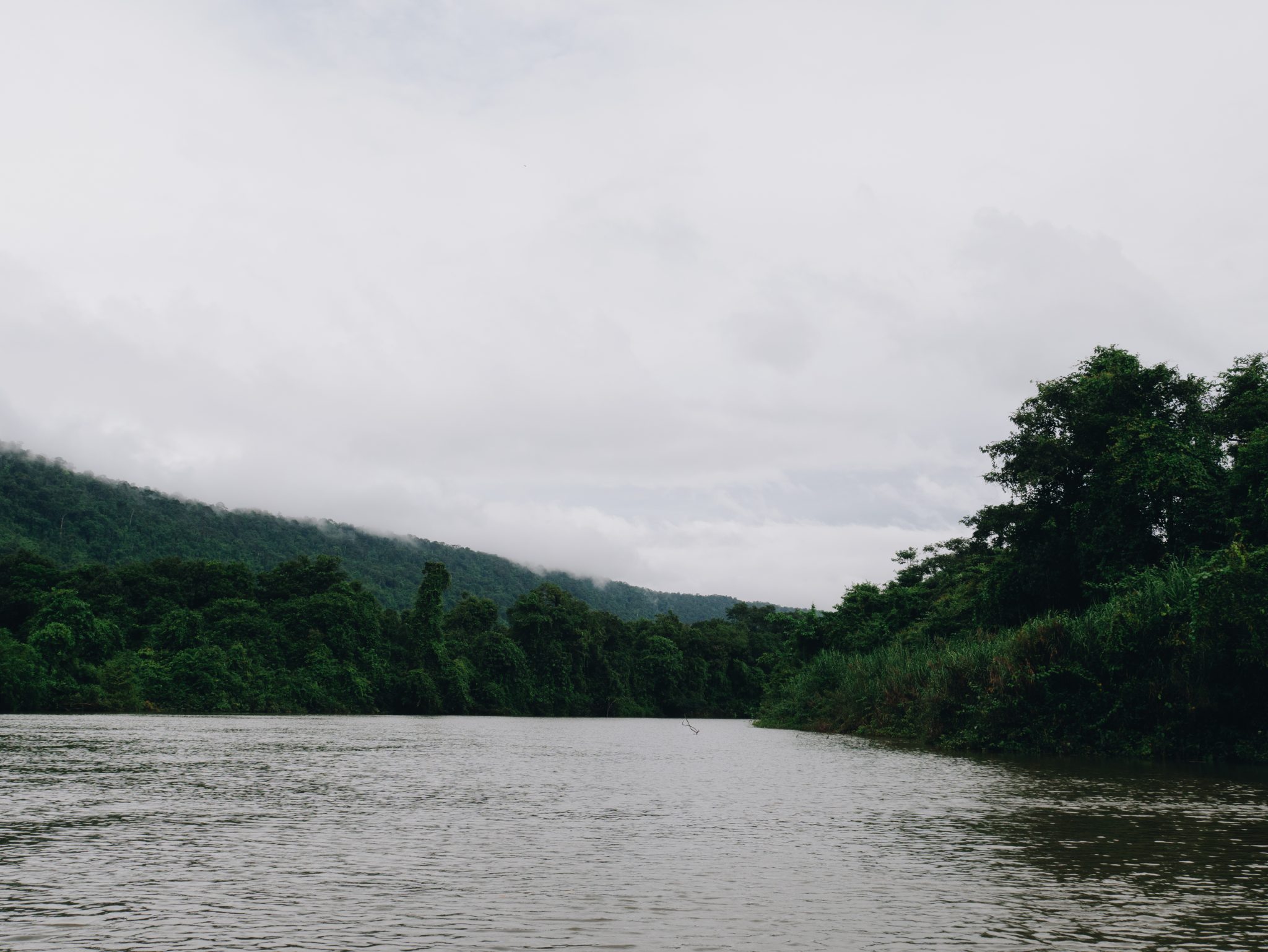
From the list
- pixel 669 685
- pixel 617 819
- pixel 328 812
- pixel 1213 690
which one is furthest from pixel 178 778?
pixel 669 685

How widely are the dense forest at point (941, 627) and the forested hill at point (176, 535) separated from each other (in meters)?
1.02

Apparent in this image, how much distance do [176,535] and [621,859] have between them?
130 metres

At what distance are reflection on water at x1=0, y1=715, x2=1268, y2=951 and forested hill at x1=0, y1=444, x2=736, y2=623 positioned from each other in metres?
97.0

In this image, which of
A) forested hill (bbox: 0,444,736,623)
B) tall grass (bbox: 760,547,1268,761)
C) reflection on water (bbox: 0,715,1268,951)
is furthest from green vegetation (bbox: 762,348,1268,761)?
forested hill (bbox: 0,444,736,623)

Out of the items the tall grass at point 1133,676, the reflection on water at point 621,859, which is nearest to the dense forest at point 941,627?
the tall grass at point 1133,676

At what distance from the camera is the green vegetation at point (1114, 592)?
3497cm

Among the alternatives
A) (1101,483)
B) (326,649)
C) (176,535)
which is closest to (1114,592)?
(1101,483)

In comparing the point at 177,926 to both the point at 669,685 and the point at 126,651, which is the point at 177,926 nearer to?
the point at 126,651

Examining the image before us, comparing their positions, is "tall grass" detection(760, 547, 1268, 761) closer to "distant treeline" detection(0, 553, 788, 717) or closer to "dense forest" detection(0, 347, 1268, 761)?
"dense forest" detection(0, 347, 1268, 761)

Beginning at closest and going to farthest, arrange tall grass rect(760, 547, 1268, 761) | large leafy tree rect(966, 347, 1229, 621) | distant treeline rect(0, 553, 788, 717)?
tall grass rect(760, 547, 1268, 761)
large leafy tree rect(966, 347, 1229, 621)
distant treeline rect(0, 553, 788, 717)

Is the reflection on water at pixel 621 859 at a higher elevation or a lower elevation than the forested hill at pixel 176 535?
lower

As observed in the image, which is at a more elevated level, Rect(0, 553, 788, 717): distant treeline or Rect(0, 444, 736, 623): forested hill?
Rect(0, 444, 736, 623): forested hill

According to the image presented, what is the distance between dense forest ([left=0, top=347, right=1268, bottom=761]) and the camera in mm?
36219

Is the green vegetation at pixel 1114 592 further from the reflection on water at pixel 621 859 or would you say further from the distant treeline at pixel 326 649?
the distant treeline at pixel 326 649
